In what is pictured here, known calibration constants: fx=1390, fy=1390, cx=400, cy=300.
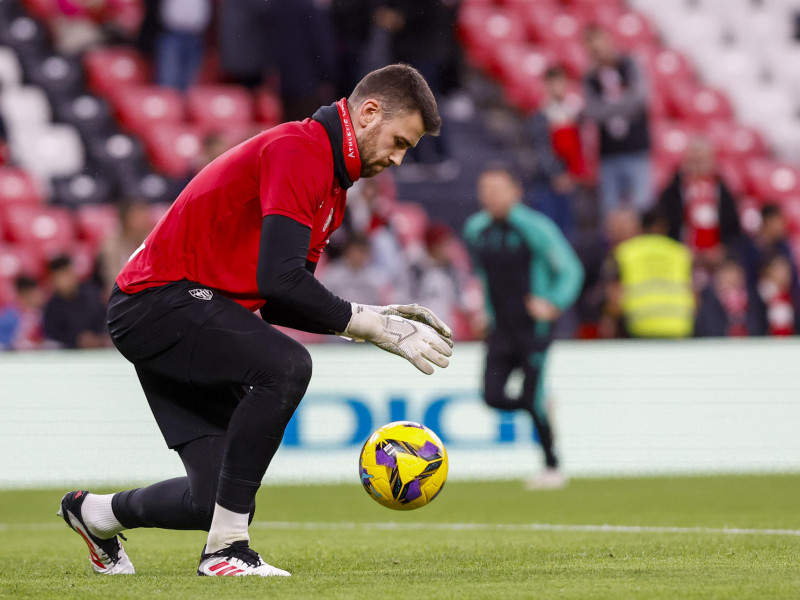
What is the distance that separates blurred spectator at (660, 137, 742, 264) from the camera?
14172mm

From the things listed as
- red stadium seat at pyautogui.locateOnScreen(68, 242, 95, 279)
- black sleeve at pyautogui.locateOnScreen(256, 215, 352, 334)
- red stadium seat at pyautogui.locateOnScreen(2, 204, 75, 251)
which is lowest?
red stadium seat at pyautogui.locateOnScreen(68, 242, 95, 279)

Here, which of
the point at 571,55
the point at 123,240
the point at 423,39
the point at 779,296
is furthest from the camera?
the point at 571,55

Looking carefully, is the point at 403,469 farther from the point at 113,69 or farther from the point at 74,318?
the point at 113,69

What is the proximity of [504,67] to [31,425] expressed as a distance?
866 cm

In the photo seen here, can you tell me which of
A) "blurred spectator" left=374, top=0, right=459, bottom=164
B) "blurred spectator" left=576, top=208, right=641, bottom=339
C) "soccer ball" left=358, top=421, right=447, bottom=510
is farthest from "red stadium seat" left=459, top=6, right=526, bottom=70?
"soccer ball" left=358, top=421, right=447, bottom=510

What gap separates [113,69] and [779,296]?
7.92m

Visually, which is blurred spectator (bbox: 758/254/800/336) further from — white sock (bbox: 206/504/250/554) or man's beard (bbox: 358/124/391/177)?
white sock (bbox: 206/504/250/554)

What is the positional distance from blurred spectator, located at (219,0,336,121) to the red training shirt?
367 inches

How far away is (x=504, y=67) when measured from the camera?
1775 centimetres

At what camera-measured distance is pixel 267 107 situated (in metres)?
15.9

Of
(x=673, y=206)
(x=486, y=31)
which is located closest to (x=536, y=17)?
(x=486, y=31)

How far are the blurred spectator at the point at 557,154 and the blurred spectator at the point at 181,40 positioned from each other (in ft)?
12.8

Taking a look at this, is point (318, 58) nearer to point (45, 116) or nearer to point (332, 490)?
point (45, 116)

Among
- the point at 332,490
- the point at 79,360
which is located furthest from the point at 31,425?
the point at 332,490
